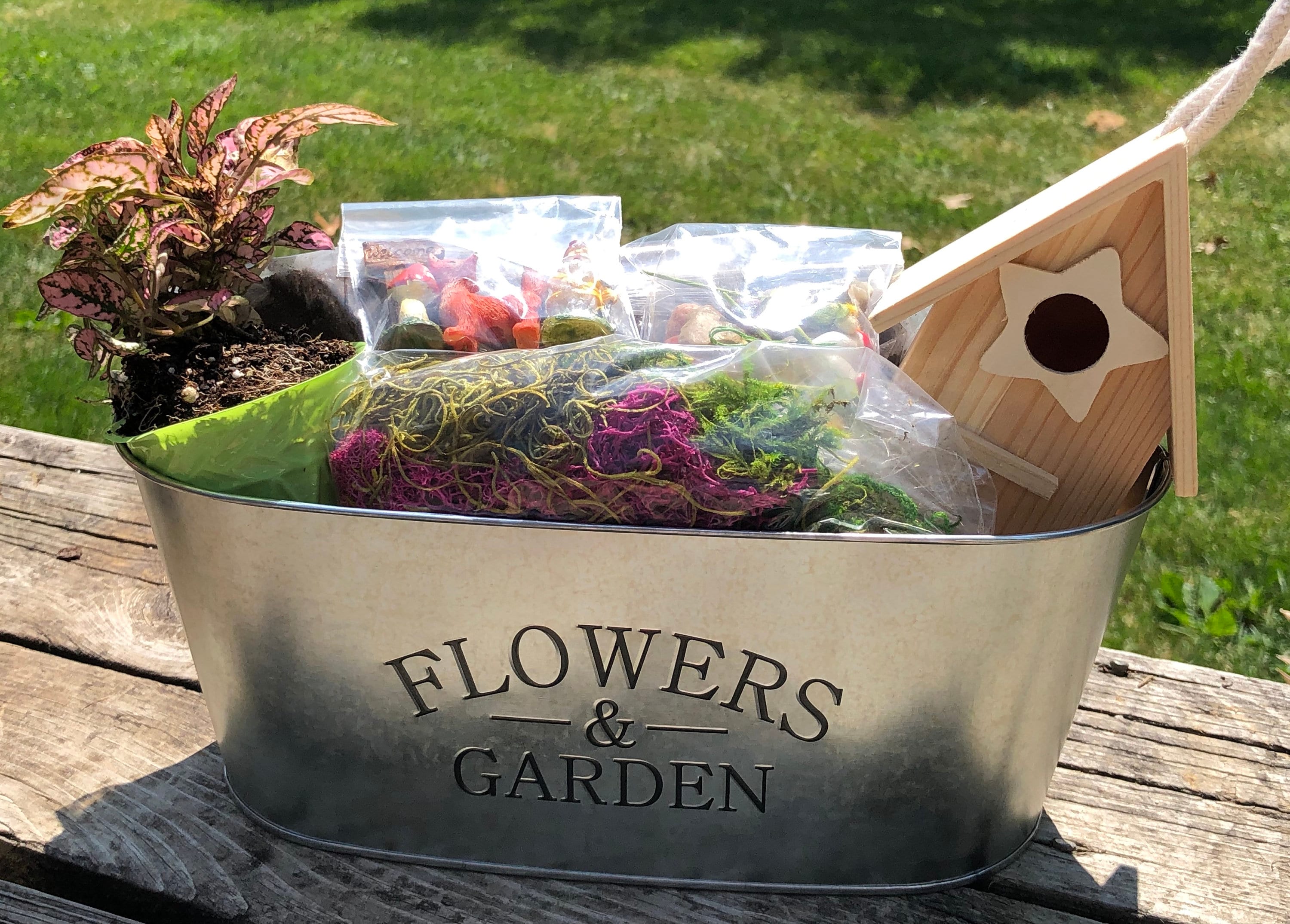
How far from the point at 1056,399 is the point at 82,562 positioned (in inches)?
45.5

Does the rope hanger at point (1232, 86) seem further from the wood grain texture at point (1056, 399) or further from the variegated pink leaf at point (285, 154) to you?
the variegated pink leaf at point (285, 154)

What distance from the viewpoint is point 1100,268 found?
917 millimetres

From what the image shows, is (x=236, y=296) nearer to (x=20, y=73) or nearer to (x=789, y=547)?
(x=789, y=547)

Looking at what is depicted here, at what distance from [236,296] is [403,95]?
2936 mm

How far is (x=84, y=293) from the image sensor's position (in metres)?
0.92

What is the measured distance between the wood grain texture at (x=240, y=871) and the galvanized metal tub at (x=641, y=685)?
0.02 m

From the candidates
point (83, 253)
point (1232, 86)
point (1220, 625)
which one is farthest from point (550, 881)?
point (1220, 625)

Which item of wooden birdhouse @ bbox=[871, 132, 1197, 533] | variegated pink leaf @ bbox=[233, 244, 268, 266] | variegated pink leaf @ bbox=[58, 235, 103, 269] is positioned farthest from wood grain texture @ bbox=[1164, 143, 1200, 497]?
variegated pink leaf @ bbox=[58, 235, 103, 269]

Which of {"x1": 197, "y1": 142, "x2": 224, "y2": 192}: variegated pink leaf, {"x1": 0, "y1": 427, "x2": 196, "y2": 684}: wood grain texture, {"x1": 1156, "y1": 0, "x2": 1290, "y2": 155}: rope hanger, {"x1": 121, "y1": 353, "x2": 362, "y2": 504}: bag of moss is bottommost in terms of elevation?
{"x1": 0, "y1": 427, "x2": 196, "y2": 684}: wood grain texture

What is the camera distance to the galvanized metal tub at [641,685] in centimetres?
87

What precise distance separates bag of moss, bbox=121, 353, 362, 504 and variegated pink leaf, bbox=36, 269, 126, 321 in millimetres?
122

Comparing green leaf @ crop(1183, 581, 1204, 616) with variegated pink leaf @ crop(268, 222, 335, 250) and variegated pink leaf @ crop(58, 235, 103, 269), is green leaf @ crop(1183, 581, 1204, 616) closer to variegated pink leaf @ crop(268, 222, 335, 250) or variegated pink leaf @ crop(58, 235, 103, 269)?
variegated pink leaf @ crop(268, 222, 335, 250)

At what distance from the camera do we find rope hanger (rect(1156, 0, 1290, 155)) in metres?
0.84

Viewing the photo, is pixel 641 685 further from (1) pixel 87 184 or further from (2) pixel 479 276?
(1) pixel 87 184
